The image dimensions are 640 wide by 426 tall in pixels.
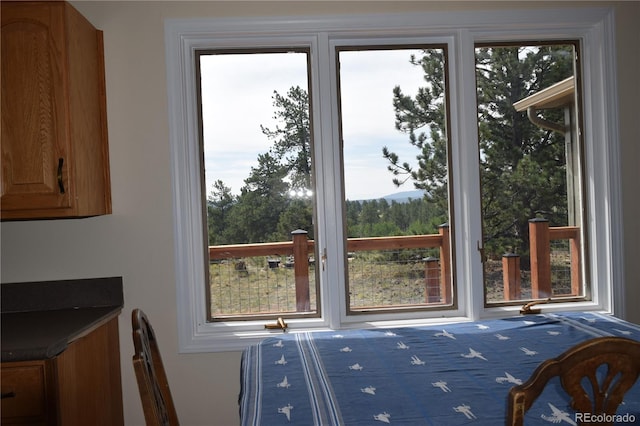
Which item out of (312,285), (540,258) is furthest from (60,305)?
(540,258)

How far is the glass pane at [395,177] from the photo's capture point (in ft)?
10.2

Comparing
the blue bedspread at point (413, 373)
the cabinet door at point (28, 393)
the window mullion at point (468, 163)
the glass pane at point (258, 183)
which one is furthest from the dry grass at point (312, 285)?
the cabinet door at point (28, 393)

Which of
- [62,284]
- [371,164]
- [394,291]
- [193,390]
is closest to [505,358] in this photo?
[394,291]

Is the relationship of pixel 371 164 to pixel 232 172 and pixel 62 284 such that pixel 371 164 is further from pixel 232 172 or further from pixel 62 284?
pixel 62 284

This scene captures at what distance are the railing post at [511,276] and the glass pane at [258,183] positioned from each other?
3.44ft

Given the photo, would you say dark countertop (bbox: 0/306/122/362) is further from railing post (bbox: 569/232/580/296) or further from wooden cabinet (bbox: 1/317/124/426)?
railing post (bbox: 569/232/580/296)

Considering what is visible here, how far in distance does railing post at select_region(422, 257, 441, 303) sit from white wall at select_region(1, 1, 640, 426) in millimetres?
1126

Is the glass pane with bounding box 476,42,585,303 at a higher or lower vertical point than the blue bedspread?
higher

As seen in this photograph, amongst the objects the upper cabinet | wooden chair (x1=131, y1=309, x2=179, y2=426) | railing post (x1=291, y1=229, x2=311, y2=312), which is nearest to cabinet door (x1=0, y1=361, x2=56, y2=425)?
wooden chair (x1=131, y1=309, x2=179, y2=426)

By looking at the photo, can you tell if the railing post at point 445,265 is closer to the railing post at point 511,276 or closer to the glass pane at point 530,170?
the glass pane at point 530,170

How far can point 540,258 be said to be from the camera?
3234 millimetres

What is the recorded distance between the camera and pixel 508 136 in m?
3.17

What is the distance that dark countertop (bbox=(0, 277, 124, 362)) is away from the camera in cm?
248

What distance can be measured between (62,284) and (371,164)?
168 cm
